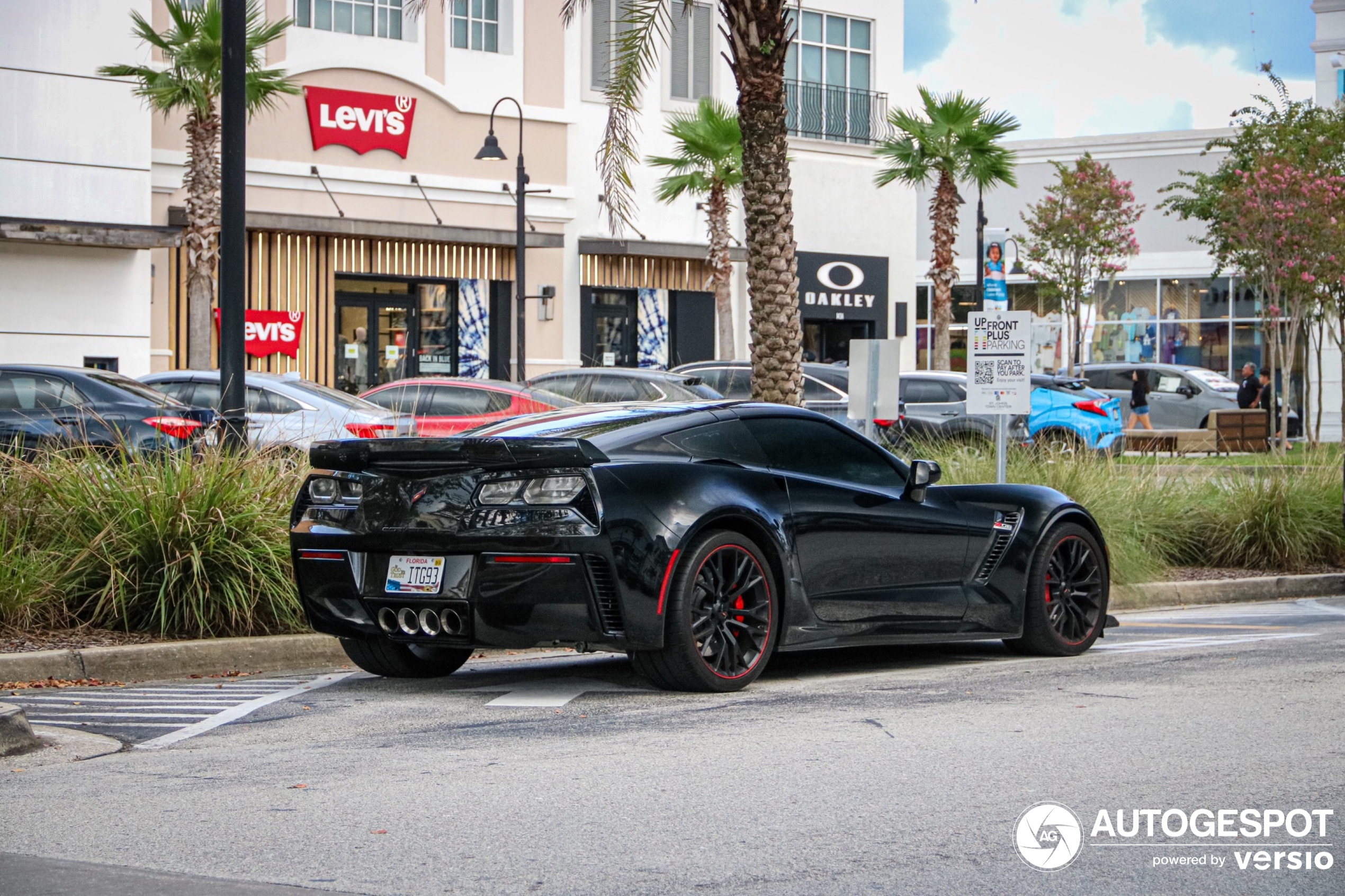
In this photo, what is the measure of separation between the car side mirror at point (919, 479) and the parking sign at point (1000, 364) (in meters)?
4.98

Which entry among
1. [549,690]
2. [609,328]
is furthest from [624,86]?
[609,328]

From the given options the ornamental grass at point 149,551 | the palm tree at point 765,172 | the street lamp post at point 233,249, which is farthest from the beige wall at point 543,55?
the ornamental grass at point 149,551

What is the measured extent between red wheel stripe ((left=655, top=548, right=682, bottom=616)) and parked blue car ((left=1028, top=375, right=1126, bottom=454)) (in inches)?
630

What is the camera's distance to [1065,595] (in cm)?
889

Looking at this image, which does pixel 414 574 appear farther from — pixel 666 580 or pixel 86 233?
pixel 86 233

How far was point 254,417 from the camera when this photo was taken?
1705 centimetres

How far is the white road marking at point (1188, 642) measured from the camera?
940 centimetres

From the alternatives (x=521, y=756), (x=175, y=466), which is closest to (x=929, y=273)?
(x=175, y=466)

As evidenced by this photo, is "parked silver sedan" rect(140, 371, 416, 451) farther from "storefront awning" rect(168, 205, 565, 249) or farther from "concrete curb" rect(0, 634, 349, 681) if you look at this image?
"storefront awning" rect(168, 205, 565, 249)

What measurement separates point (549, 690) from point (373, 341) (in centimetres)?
2338

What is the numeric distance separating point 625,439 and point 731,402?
110 centimetres

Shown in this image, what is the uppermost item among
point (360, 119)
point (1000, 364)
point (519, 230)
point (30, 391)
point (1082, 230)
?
point (360, 119)

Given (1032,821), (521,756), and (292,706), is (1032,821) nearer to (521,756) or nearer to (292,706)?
(521,756)

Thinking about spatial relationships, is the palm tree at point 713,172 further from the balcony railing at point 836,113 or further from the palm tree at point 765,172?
the palm tree at point 765,172
